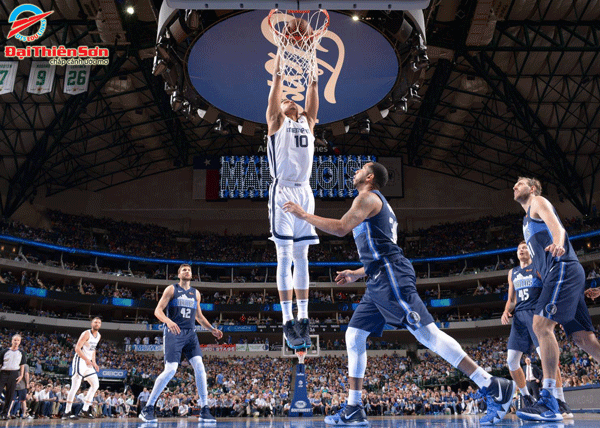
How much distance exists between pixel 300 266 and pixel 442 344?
7.08 feet

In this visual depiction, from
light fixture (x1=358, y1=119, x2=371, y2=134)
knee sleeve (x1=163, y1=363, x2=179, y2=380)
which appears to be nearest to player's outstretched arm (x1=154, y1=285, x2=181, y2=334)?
knee sleeve (x1=163, y1=363, x2=179, y2=380)

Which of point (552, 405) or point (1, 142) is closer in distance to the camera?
point (552, 405)

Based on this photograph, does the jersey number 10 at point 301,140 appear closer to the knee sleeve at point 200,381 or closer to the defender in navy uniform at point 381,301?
the defender in navy uniform at point 381,301

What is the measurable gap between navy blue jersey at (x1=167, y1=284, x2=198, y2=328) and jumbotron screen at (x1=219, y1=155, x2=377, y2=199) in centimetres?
2782

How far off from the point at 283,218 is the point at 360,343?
71.9 inches

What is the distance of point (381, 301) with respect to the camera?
5512mm

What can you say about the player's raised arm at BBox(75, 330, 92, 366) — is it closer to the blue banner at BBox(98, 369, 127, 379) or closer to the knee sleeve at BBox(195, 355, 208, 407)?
the knee sleeve at BBox(195, 355, 208, 407)

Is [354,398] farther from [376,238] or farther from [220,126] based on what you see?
[220,126]

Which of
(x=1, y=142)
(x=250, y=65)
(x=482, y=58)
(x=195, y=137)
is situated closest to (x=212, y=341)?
(x=195, y=137)

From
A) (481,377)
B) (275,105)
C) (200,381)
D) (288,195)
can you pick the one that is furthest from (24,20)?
(481,377)

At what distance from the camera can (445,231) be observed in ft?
147

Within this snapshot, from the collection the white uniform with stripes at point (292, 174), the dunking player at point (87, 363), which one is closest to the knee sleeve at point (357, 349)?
the white uniform with stripes at point (292, 174)

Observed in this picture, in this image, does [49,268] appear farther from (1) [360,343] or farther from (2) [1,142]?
(1) [360,343]

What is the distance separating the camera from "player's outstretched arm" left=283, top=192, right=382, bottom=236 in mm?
5227
